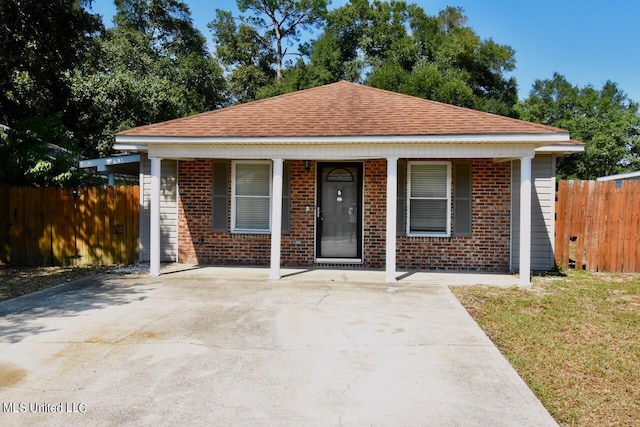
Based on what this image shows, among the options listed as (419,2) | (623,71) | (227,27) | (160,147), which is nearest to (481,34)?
(419,2)

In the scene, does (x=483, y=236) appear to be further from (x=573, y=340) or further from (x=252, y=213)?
(x=252, y=213)

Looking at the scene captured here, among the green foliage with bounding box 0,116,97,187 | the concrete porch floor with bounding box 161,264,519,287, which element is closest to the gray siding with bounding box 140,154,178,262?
the concrete porch floor with bounding box 161,264,519,287

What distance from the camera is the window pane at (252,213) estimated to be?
10.4 m

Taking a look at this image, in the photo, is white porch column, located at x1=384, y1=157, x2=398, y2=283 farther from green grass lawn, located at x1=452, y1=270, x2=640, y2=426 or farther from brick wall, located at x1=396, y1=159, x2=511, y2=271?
brick wall, located at x1=396, y1=159, x2=511, y2=271

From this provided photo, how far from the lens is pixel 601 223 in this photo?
10.1m

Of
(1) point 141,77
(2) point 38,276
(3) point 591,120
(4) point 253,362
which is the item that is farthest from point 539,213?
(3) point 591,120

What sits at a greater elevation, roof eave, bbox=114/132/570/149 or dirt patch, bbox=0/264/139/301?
roof eave, bbox=114/132/570/149

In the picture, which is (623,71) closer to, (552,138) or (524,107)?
(524,107)

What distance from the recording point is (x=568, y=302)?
7219 millimetres

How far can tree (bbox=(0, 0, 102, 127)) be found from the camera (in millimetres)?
11273

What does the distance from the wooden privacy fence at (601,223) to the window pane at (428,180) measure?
2519 mm

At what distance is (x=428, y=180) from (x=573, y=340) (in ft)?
16.9

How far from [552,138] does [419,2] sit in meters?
27.7

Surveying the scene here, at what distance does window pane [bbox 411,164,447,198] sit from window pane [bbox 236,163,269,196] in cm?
317
